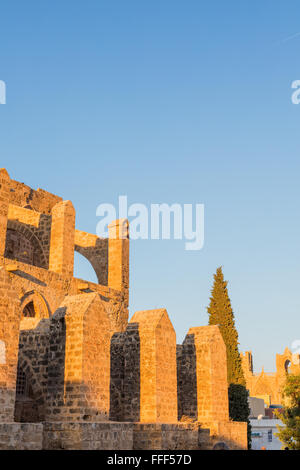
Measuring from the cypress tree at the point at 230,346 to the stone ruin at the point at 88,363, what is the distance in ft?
15.0

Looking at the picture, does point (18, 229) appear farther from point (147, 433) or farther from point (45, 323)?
point (147, 433)

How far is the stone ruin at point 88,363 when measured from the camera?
12680mm

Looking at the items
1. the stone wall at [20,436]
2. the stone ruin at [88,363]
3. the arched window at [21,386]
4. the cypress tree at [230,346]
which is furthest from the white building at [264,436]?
the stone wall at [20,436]

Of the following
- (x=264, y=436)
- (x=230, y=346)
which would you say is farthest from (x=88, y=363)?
(x=264, y=436)

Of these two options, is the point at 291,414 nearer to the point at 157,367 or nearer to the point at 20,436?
the point at 157,367

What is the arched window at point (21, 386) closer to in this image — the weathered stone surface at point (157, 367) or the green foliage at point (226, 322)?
the weathered stone surface at point (157, 367)

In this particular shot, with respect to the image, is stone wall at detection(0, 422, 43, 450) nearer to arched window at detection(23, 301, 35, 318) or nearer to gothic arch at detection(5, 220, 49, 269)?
arched window at detection(23, 301, 35, 318)

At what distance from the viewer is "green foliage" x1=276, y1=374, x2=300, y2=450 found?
67.4 ft

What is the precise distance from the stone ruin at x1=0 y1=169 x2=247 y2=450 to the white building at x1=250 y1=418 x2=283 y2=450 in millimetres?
17477

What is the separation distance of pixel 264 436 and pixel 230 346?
1616 cm

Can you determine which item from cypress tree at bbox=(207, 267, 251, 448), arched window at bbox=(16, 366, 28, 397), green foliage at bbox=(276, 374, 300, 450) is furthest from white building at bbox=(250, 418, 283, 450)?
arched window at bbox=(16, 366, 28, 397)

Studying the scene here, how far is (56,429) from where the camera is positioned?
41.9ft

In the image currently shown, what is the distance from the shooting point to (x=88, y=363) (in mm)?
13539

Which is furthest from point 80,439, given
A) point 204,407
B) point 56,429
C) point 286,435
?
point 286,435
